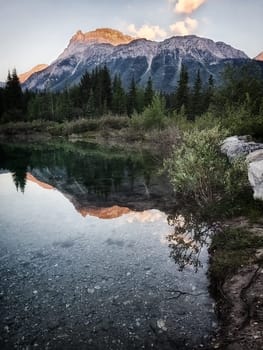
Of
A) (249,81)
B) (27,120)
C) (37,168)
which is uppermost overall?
(249,81)

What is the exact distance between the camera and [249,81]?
172 ft

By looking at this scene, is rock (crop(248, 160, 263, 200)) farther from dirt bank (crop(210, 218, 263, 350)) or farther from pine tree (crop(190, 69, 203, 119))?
pine tree (crop(190, 69, 203, 119))

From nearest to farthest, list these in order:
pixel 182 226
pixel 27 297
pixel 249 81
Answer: pixel 27 297, pixel 182 226, pixel 249 81

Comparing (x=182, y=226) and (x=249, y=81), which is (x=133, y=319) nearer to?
(x=182, y=226)

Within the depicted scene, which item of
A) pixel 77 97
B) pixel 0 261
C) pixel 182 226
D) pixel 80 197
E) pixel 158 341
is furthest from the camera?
pixel 77 97

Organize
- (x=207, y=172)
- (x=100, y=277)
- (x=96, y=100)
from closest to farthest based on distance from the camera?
1. (x=100, y=277)
2. (x=207, y=172)
3. (x=96, y=100)

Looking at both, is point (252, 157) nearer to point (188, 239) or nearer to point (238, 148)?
point (238, 148)

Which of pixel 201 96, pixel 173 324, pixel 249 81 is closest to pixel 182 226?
pixel 173 324

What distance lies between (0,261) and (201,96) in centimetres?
8020

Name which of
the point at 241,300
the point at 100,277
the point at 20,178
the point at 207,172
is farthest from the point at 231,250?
the point at 20,178

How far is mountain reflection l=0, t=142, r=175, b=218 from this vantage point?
17578 mm

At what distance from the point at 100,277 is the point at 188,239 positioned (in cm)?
422

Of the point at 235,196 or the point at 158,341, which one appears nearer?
the point at 158,341

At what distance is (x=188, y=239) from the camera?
1184cm
